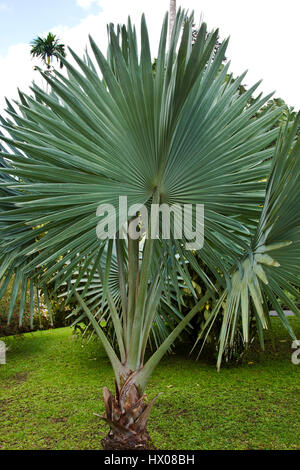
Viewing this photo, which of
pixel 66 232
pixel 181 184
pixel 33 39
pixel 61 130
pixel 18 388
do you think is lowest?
pixel 18 388

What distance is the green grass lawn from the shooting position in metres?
3.27

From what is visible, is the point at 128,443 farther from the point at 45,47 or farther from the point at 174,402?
the point at 45,47

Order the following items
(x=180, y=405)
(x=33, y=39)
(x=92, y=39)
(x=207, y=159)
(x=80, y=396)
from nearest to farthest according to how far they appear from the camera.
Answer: (x=92, y=39) → (x=207, y=159) → (x=180, y=405) → (x=80, y=396) → (x=33, y=39)

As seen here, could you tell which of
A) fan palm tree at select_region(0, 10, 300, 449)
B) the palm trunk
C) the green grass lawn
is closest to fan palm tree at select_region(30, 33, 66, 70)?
the green grass lawn

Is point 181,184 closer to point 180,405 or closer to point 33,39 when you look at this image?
point 180,405

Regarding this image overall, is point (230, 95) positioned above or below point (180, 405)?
above

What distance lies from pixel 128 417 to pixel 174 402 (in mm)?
1804

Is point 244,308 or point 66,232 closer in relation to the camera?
point 244,308

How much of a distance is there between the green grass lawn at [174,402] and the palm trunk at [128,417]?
71 centimetres

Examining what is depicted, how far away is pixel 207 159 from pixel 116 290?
6.12ft

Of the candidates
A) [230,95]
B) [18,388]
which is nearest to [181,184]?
[230,95]

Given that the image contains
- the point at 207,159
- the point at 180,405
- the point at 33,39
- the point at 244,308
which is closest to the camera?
the point at 244,308
